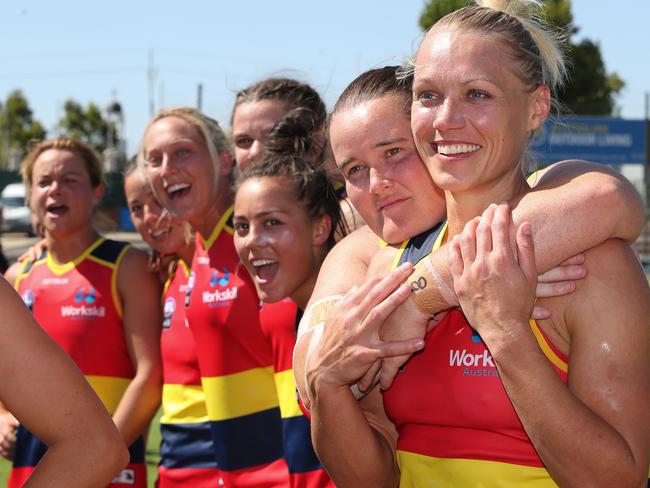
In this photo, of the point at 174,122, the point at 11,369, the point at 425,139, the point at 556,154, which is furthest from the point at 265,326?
the point at 556,154

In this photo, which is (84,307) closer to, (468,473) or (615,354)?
(468,473)

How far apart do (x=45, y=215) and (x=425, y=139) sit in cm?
292

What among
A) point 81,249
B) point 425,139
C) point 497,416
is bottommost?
point 81,249

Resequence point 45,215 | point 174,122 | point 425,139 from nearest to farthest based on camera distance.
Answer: point 425,139 < point 174,122 < point 45,215

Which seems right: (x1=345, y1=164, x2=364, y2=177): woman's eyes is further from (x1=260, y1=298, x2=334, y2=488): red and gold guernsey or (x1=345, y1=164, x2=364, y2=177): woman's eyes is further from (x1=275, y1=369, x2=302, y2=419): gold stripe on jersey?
(x1=275, y1=369, x2=302, y2=419): gold stripe on jersey

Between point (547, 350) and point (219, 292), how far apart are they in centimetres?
205

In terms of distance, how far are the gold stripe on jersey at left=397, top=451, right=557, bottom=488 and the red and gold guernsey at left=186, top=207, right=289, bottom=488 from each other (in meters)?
1.44

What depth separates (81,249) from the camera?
15.8 feet

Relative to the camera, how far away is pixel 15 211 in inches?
1250

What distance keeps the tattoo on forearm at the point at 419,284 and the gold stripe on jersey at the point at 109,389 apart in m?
2.62

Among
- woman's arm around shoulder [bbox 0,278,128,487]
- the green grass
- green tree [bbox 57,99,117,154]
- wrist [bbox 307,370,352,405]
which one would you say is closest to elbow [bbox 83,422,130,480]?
woman's arm around shoulder [bbox 0,278,128,487]

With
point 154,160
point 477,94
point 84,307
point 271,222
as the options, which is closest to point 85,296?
point 84,307

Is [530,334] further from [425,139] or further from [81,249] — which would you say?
[81,249]

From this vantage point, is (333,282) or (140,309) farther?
(140,309)
